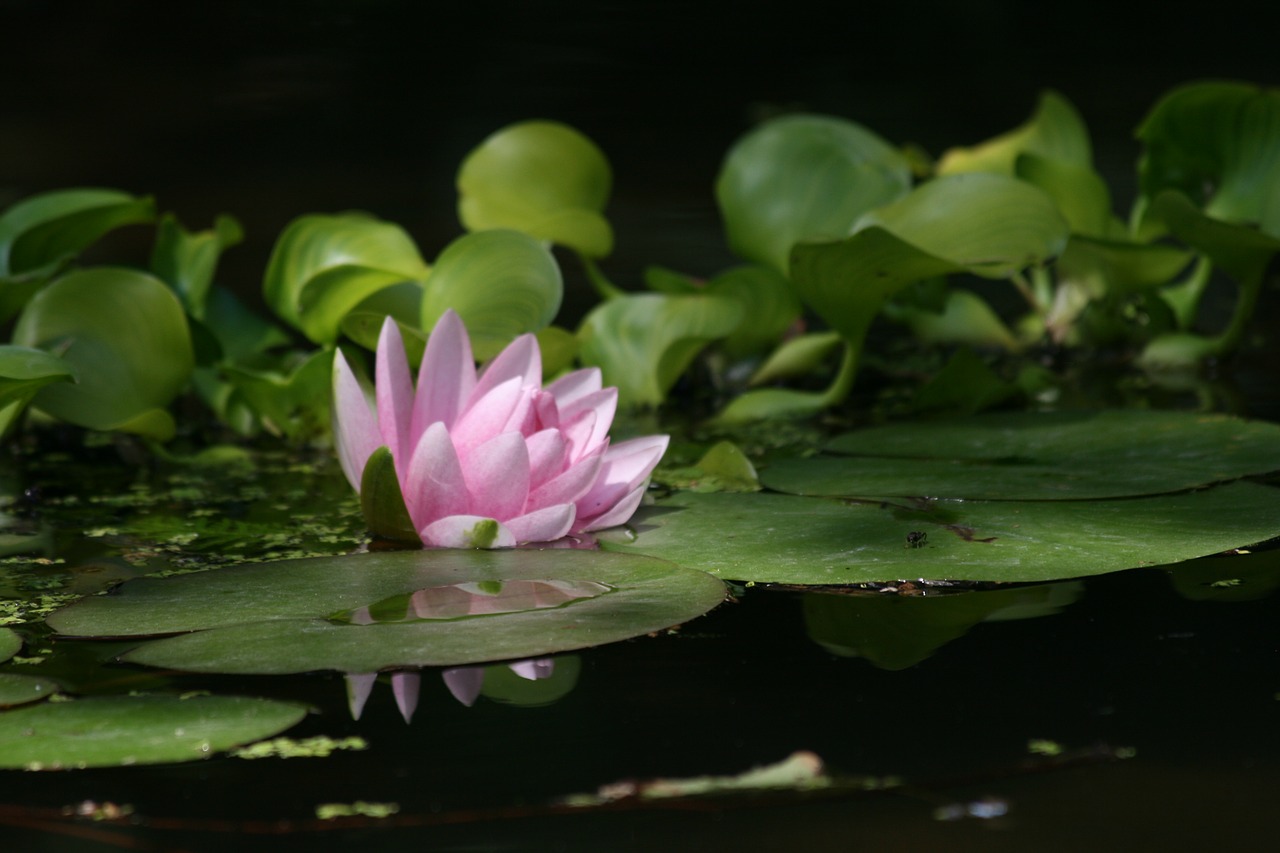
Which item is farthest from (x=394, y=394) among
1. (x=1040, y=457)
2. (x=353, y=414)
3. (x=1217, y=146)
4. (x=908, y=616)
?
(x=1217, y=146)

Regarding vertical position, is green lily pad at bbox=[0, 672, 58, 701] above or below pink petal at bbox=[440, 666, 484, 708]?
above

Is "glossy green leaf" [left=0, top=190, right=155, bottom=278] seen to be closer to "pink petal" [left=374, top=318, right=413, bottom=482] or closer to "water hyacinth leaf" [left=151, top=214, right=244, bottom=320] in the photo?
"water hyacinth leaf" [left=151, top=214, right=244, bottom=320]

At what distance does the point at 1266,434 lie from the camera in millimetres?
1534

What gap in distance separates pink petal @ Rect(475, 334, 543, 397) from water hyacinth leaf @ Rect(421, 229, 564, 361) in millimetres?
178

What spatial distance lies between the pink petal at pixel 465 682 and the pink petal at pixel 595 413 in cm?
29

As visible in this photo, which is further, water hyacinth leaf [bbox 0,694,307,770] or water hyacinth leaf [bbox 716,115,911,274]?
water hyacinth leaf [bbox 716,115,911,274]

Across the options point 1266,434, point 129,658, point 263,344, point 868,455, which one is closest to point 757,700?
point 129,658

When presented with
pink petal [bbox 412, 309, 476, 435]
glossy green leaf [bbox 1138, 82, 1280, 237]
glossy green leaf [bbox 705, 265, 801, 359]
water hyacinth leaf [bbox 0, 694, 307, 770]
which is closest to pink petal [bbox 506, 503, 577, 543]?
pink petal [bbox 412, 309, 476, 435]

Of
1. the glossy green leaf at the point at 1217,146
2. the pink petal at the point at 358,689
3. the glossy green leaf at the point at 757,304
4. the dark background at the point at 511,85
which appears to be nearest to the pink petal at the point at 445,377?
the pink petal at the point at 358,689

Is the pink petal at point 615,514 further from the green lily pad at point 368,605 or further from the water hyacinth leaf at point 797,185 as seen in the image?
the water hyacinth leaf at point 797,185

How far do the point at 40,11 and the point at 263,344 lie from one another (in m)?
5.87

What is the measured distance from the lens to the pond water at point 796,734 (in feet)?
2.57

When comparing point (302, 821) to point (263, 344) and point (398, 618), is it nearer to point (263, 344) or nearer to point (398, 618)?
point (398, 618)

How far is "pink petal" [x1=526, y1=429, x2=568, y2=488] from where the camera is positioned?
1.21 metres
